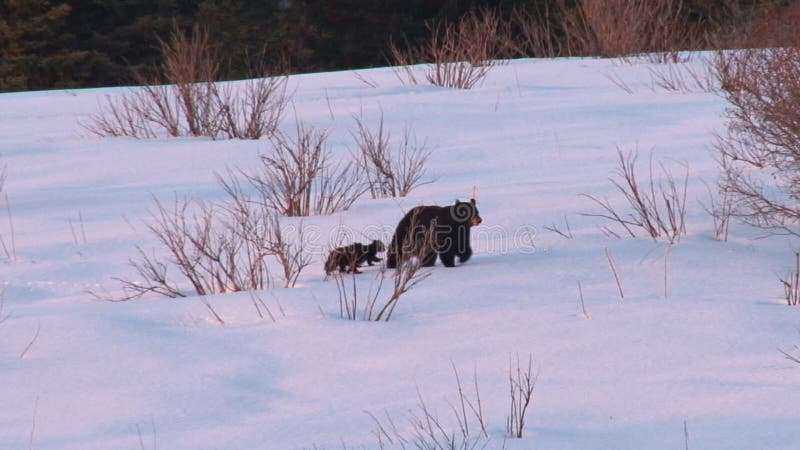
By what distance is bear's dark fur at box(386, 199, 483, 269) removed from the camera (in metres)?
5.68

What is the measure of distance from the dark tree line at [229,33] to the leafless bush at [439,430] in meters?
21.5

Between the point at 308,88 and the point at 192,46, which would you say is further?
the point at 308,88

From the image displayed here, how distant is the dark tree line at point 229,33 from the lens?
82.7 ft

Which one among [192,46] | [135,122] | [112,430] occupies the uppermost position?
[192,46]

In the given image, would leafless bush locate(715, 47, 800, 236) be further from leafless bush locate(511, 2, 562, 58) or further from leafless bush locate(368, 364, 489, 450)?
leafless bush locate(511, 2, 562, 58)

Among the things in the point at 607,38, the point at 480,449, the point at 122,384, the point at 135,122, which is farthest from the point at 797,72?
the point at 607,38

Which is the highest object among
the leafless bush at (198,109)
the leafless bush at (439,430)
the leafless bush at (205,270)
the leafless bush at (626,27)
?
the leafless bush at (626,27)

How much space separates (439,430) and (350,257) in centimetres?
235

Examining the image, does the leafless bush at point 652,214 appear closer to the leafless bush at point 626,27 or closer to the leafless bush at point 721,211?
the leafless bush at point 721,211

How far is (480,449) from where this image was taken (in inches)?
125

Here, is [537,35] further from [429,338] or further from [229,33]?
[429,338]

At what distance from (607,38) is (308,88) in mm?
4354

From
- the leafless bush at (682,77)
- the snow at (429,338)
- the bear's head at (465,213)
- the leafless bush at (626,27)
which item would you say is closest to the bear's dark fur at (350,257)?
the snow at (429,338)

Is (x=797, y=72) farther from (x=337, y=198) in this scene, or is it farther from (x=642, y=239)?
(x=337, y=198)
